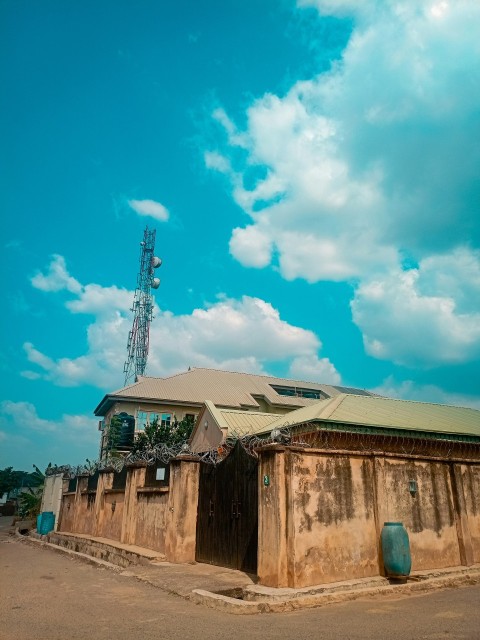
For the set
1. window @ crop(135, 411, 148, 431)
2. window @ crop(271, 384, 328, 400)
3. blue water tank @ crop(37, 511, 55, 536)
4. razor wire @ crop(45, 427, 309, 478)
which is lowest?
blue water tank @ crop(37, 511, 55, 536)

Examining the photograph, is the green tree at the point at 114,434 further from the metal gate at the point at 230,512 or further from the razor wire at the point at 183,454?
the metal gate at the point at 230,512

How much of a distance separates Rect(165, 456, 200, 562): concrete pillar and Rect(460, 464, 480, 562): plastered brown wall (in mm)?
6109

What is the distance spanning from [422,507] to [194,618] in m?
5.30

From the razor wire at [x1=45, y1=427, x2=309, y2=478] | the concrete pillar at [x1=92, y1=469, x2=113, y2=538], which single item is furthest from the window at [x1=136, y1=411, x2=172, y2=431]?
the concrete pillar at [x1=92, y1=469, x2=113, y2=538]

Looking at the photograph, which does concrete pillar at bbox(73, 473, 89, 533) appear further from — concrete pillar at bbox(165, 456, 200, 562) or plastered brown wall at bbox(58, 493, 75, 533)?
concrete pillar at bbox(165, 456, 200, 562)

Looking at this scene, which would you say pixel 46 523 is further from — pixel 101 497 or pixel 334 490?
pixel 334 490

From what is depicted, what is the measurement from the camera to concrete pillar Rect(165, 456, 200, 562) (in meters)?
11.2

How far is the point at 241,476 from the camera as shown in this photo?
10297 mm

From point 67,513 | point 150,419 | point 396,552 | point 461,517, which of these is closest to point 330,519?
point 396,552

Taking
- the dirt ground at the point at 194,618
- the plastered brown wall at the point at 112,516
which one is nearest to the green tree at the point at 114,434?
the plastered brown wall at the point at 112,516

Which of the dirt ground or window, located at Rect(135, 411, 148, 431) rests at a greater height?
Answer: window, located at Rect(135, 411, 148, 431)

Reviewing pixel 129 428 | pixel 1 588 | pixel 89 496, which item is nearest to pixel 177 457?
pixel 1 588

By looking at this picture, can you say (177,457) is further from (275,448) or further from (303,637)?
(303,637)

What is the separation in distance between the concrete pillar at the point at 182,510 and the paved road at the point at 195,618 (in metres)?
2.22
